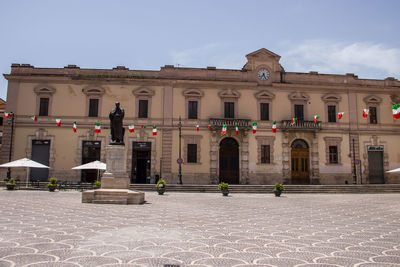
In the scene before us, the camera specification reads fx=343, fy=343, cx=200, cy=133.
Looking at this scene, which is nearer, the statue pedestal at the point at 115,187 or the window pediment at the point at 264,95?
the statue pedestal at the point at 115,187

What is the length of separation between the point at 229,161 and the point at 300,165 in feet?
21.3

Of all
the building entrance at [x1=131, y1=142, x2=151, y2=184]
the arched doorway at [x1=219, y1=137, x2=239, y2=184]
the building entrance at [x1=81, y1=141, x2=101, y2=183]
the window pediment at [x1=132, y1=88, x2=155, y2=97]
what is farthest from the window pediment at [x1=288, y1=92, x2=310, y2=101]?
the building entrance at [x1=81, y1=141, x2=101, y2=183]

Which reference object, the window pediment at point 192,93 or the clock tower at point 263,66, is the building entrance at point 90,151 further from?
the clock tower at point 263,66

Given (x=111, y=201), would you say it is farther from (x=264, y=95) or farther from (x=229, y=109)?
(x=264, y=95)

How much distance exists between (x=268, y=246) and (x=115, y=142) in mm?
10577

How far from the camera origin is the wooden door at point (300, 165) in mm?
30672

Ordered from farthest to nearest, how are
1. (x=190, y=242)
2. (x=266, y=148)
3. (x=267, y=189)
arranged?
(x=266, y=148) < (x=267, y=189) < (x=190, y=242)

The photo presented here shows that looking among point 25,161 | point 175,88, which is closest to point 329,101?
point 175,88

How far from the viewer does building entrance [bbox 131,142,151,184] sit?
29.5m

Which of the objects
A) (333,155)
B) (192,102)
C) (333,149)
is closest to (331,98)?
(333,149)

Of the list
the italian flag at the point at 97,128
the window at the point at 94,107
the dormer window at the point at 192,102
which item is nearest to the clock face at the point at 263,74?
the dormer window at the point at 192,102

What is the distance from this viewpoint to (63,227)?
751 centimetres

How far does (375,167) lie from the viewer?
→ 31.8m

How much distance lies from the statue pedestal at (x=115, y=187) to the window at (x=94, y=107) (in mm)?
15925
